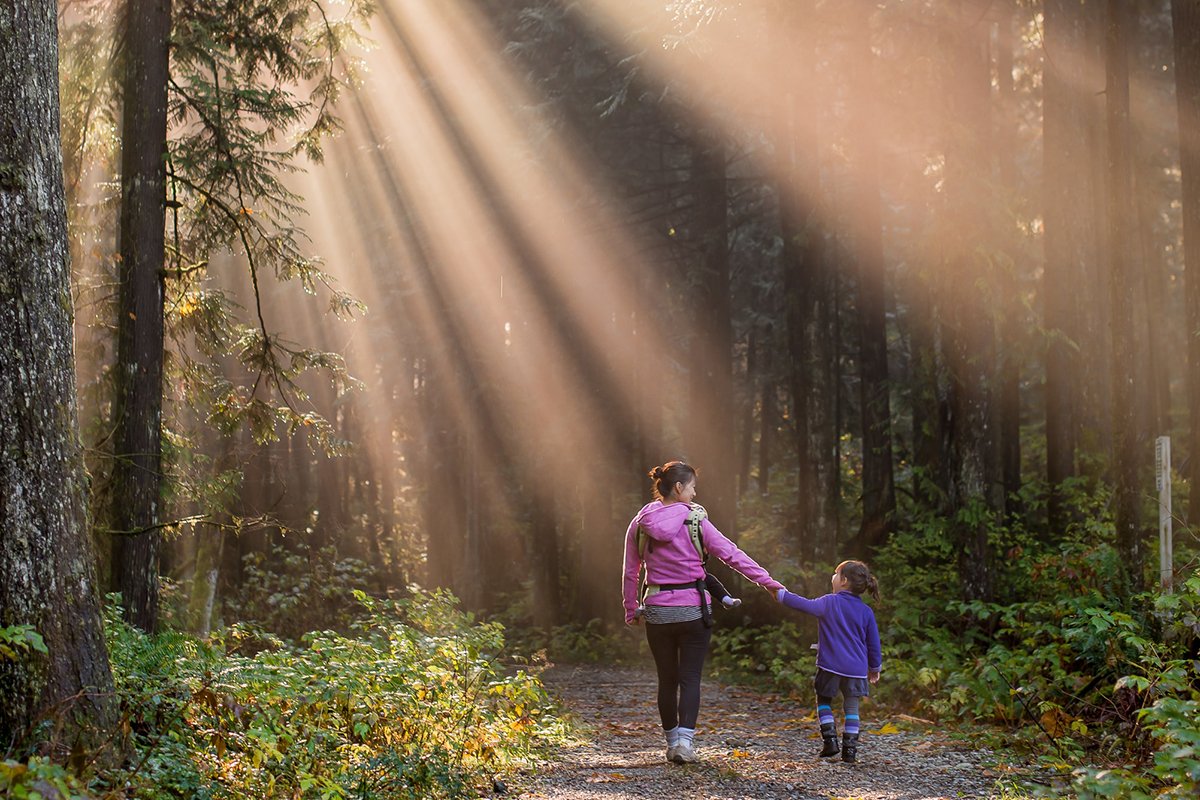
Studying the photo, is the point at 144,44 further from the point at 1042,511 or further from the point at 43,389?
the point at 1042,511

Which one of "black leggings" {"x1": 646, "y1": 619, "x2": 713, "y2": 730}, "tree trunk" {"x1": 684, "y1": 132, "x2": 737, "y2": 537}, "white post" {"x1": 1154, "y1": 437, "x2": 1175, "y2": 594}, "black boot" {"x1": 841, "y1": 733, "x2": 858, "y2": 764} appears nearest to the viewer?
"black leggings" {"x1": 646, "y1": 619, "x2": 713, "y2": 730}

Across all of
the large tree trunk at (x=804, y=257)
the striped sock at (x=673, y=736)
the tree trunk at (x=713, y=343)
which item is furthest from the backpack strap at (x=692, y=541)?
the tree trunk at (x=713, y=343)

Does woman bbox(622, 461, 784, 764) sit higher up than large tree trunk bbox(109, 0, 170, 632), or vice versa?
large tree trunk bbox(109, 0, 170, 632)

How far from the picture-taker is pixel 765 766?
26.3 ft

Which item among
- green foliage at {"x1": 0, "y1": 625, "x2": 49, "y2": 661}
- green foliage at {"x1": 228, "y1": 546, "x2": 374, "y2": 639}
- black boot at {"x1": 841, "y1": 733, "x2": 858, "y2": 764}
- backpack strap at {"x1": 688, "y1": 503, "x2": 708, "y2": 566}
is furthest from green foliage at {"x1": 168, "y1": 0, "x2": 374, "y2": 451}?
green foliage at {"x1": 228, "y1": 546, "x2": 374, "y2": 639}

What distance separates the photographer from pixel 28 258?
5.55m

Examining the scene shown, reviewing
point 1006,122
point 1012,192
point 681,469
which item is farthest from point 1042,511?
point 681,469

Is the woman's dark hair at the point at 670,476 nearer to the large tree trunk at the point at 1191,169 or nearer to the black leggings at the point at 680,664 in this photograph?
the black leggings at the point at 680,664

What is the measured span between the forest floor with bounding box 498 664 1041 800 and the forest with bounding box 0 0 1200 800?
1.22 feet

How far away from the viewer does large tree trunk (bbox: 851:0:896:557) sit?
1719cm

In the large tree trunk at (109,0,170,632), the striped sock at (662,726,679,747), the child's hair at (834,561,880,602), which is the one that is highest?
the large tree trunk at (109,0,170,632)

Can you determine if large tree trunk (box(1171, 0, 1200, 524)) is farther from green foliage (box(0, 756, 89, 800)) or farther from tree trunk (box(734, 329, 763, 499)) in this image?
tree trunk (box(734, 329, 763, 499))

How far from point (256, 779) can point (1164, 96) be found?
2509 centimetres

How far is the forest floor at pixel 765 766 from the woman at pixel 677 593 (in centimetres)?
43
